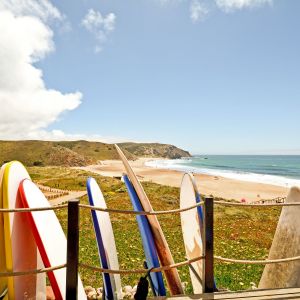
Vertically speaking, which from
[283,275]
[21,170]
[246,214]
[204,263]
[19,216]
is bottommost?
[246,214]

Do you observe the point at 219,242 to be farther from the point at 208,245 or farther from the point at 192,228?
the point at 208,245

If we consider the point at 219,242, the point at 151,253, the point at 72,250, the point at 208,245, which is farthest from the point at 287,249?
the point at 219,242

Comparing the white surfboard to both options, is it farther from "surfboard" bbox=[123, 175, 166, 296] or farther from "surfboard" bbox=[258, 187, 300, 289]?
"surfboard" bbox=[258, 187, 300, 289]

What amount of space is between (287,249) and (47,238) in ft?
12.1

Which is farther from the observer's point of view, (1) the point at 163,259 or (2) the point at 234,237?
(2) the point at 234,237

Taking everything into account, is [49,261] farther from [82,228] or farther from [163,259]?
[82,228]

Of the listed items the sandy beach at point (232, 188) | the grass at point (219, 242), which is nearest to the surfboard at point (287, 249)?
the grass at point (219, 242)

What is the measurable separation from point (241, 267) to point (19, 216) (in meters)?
7.57

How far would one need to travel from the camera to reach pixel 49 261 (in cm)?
407

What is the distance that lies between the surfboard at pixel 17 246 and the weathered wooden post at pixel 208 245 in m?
2.31

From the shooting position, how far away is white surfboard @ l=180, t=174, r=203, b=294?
20.3 feet

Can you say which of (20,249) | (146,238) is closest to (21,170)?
(20,249)

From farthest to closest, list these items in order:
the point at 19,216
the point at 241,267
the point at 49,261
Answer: the point at 241,267
the point at 19,216
the point at 49,261

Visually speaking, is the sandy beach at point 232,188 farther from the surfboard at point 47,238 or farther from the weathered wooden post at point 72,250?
the weathered wooden post at point 72,250
